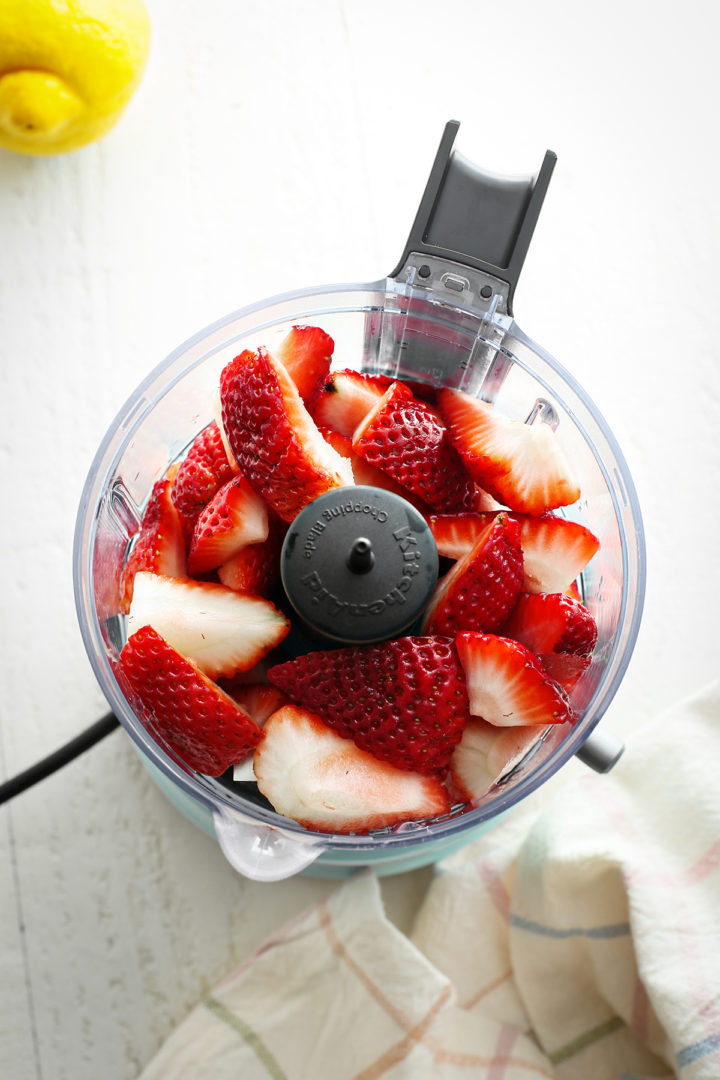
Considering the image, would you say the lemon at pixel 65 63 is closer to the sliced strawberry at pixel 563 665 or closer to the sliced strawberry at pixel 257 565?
the sliced strawberry at pixel 257 565

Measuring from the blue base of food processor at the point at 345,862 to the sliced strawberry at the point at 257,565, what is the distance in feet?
0.54

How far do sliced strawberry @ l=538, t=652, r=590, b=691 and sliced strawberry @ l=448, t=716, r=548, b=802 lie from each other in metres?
0.03

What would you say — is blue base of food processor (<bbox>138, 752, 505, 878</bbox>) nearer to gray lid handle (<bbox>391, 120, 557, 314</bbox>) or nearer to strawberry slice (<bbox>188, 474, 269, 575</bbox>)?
strawberry slice (<bbox>188, 474, 269, 575</bbox>)

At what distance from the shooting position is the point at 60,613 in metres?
0.82

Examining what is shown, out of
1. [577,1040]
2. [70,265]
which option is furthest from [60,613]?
[577,1040]

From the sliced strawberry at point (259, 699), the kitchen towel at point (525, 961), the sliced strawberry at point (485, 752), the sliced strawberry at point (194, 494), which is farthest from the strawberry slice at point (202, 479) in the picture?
the kitchen towel at point (525, 961)

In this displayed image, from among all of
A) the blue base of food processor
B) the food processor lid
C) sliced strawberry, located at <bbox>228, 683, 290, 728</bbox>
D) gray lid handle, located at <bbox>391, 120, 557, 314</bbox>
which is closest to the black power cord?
the blue base of food processor

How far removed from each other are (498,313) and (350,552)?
212 mm

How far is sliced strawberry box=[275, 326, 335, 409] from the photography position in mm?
622

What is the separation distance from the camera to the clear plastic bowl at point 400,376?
0.58 meters

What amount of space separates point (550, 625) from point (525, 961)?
1.13ft

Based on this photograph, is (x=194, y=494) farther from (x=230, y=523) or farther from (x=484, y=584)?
(x=484, y=584)

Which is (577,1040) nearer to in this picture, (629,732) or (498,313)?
(629,732)

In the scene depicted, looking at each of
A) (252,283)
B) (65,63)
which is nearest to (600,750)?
(252,283)
